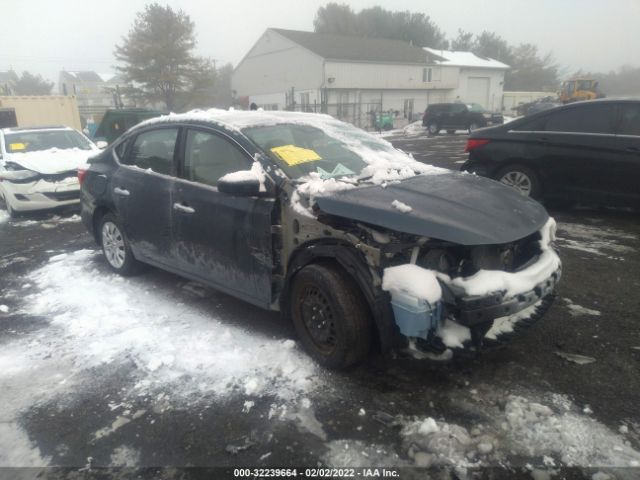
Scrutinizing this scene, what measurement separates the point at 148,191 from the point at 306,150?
1585 millimetres

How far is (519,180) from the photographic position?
6.64 meters

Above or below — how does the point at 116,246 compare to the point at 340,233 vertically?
below

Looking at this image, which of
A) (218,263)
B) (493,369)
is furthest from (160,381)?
(493,369)

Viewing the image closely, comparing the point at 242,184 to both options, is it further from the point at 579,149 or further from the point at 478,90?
the point at 478,90

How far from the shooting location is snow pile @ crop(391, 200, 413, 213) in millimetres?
2715

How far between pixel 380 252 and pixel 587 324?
1970 millimetres

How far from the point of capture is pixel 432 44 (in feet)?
201

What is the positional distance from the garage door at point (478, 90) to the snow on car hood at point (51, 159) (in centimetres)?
4402

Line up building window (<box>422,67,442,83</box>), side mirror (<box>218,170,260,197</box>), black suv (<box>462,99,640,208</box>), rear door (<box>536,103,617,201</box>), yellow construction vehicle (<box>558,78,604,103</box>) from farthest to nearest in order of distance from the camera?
1. building window (<box>422,67,442,83</box>)
2. yellow construction vehicle (<box>558,78,604,103</box>)
3. rear door (<box>536,103,617,201</box>)
4. black suv (<box>462,99,640,208</box>)
5. side mirror (<box>218,170,260,197</box>)

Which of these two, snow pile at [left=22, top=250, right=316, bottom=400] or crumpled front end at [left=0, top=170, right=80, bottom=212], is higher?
crumpled front end at [left=0, top=170, right=80, bottom=212]

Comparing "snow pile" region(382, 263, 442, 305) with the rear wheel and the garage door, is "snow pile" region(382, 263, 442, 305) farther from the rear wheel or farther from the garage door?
the garage door

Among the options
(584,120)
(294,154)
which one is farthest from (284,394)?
(584,120)

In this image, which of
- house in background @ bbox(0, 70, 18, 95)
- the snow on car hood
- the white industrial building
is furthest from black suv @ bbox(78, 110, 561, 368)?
house in background @ bbox(0, 70, 18, 95)

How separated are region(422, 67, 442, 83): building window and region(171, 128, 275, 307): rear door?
42.0 m
